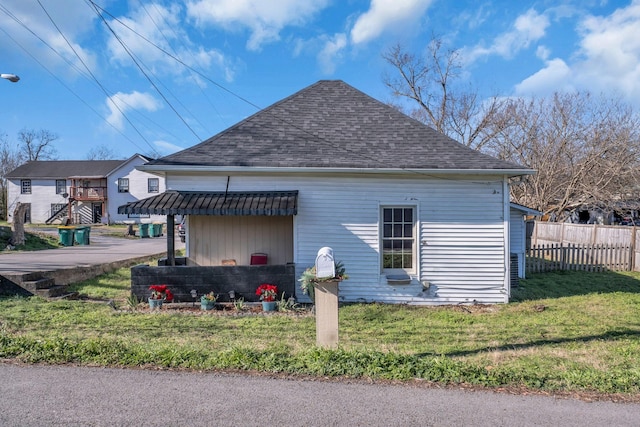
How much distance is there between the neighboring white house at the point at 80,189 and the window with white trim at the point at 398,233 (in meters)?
33.3

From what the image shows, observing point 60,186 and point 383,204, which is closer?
point 383,204

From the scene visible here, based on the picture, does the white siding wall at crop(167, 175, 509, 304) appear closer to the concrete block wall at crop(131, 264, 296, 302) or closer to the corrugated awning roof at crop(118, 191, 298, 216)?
the corrugated awning roof at crop(118, 191, 298, 216)

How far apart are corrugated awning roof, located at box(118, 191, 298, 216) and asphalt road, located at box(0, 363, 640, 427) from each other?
434 centimetres

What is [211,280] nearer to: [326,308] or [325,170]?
[325,170]

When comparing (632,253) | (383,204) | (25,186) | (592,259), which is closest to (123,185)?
(25,186)

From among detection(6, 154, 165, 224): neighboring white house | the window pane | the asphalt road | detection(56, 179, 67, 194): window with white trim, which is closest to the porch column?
the asphalt road

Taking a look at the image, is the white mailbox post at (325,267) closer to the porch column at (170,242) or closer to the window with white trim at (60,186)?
the porch column at (170,242)

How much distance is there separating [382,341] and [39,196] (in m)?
44.4

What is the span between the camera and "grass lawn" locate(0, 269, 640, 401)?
443 cm

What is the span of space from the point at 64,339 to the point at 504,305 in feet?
26.8

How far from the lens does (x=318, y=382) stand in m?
4.20

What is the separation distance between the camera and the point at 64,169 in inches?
1617

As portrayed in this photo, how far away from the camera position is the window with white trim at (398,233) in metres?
9.37

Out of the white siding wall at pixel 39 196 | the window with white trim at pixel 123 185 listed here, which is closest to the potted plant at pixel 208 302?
the window with white trim at pixel 123 185
